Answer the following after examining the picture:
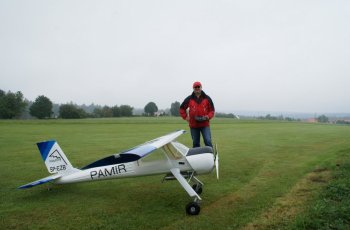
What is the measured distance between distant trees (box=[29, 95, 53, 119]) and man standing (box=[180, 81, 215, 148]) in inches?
3726

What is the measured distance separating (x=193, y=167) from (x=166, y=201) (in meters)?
0.99

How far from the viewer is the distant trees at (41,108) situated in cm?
9450

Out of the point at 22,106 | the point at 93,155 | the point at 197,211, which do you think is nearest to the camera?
the point at 197,211

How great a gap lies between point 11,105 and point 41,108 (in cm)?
882

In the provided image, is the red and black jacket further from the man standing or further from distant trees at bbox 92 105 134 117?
distant trees at bbox 92 105 134 117

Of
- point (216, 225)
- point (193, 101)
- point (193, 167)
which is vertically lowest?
point (216, 225)

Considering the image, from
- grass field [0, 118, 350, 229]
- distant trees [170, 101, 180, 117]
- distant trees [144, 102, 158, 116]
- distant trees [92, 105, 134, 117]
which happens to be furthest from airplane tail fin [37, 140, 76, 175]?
distant trees [144, 102, 158, 116]

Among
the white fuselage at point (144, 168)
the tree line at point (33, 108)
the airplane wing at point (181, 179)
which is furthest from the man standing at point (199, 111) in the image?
the tree line at point (33, 108)

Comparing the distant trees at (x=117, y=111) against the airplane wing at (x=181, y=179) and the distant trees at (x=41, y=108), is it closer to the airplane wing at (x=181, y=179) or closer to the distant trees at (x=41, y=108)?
the distant trees at (x=41, y=108)

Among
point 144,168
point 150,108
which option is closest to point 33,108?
point 150,108

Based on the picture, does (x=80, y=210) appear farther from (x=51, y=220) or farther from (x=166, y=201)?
(x=166, y=201)

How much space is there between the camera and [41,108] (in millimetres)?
94688

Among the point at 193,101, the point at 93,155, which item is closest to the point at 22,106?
the point at 93,155

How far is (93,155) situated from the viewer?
12.6 m
